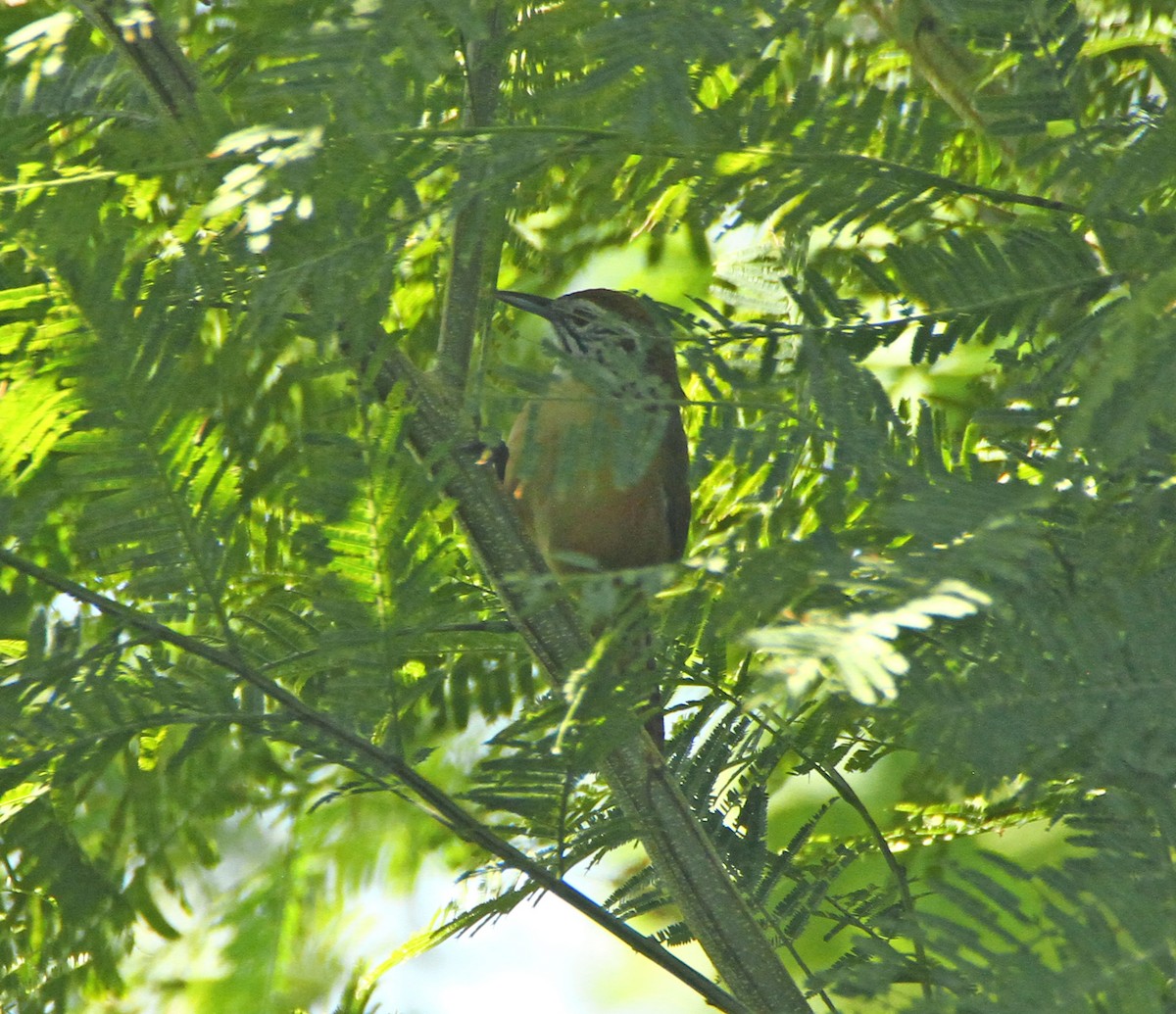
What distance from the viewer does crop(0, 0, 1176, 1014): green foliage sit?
1.02 metres

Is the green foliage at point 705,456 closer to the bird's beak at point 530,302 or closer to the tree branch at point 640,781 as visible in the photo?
the tree branch at point 640,781

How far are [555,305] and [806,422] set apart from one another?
164 cm

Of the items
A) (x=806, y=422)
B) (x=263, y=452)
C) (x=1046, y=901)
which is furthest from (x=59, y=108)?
(x=1046, y=901)

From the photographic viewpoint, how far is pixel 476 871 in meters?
1.79

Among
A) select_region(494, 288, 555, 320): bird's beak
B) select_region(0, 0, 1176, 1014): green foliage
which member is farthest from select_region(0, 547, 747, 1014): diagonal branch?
select_region(494, 288, 555, 320): bird's beak

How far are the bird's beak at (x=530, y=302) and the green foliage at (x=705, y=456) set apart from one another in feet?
2.68

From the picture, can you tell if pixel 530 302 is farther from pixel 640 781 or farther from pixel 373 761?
pixel 373 761

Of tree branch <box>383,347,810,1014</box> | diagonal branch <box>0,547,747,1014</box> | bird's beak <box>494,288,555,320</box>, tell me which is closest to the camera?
diagonal branch <box>0,547,747,1014</box>

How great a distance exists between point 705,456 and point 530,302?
195 cm

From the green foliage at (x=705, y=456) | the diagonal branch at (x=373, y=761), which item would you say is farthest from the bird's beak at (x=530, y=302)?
the diagonal branch at (x=373, y=761)

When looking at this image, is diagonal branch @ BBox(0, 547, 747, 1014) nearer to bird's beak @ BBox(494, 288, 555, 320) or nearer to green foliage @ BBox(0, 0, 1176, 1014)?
green foliage @ BBox(0, 0, 1176, 1014)

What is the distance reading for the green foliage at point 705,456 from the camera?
1020 mm

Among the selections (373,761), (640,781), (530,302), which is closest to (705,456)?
(373,761)

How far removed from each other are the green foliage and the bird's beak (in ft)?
2.68
